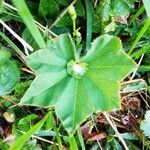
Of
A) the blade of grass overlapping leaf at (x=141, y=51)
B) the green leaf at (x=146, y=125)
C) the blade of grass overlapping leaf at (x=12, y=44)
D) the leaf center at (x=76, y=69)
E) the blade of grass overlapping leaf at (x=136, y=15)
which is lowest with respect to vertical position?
the green leaf at (x=146, y=125)

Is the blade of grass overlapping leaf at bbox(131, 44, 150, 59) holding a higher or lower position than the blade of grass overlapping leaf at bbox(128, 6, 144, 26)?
lower

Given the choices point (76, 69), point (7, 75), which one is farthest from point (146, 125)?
point (7, 75)

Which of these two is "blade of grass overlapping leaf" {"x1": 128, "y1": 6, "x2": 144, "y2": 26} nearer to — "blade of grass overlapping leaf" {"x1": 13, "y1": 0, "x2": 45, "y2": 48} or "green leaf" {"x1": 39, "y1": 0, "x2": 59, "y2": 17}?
"green leaf" {"x1": 39, "y1": 0, "x2": 59, "y2": 17}

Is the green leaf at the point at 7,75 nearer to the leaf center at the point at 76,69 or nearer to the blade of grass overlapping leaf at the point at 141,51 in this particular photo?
the leaf center at the point at 76,69

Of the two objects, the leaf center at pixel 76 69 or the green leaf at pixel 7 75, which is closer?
the leaf center at pixel 76 69

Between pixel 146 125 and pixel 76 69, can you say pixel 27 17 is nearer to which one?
pixel 76 69

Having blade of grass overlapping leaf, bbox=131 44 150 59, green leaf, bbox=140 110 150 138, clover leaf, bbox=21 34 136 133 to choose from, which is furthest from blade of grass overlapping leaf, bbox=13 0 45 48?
green leaf, bbox=140 110 150 138

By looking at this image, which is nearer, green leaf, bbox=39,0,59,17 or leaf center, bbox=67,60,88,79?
leaf center, bbox=67,60,88,79

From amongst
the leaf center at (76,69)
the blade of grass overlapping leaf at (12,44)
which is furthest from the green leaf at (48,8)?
the leaf center at (76,69)
